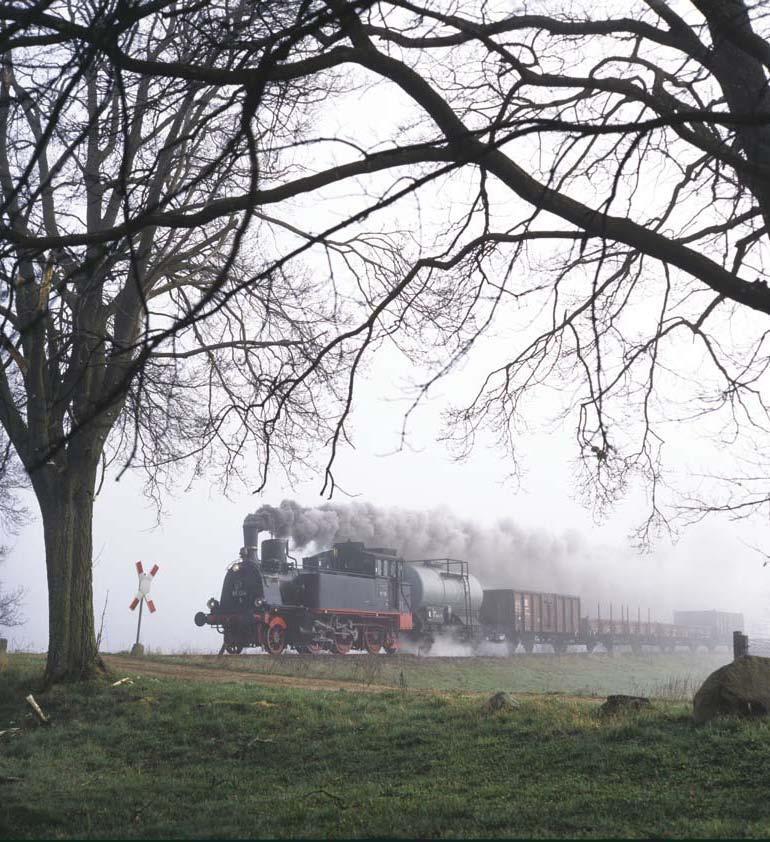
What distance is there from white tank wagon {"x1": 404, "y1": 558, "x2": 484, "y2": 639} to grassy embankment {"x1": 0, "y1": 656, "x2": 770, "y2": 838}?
18228 mm

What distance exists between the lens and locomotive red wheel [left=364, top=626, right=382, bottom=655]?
29.6m

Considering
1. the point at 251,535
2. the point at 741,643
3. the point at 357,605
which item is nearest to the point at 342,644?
the point at 357,605

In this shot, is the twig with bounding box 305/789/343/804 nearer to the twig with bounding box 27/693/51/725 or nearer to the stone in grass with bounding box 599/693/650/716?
the stone in grass with bounding box 599/693/650/716

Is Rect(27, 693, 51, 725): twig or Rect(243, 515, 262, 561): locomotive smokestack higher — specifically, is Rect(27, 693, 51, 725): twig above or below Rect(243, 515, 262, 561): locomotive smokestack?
below

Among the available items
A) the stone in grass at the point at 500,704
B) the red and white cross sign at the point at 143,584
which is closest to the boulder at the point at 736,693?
the stone in grass at the point at 500,704

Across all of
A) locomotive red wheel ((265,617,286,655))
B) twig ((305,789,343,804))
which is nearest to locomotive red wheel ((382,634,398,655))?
locomotive red wheel ((265,617,286,655))

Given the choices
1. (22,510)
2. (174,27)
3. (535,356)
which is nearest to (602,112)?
(535,356)

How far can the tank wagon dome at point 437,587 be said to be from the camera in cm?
3206

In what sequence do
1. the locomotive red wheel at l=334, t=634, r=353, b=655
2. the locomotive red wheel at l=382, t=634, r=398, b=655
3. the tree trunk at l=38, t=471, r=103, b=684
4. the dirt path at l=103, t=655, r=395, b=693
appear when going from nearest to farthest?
the tree trunk at l=38, t=471, r=103, b=684 < the dirt path at l=103, t=655, r=395, b=693 < the locomotive red wheel at l=334, t=634, r=353, b=655 < the locomotive red wheel at l=382, t=634, r=398, b=655

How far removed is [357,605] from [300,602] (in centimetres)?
199

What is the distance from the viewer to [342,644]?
92.3 ft

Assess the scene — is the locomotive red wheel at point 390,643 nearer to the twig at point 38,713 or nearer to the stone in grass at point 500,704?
the twig at point 38,713

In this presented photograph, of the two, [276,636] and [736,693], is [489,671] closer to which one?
[276,636]

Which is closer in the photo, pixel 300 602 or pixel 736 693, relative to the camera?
pixel 736 693
